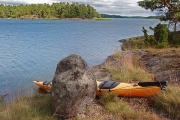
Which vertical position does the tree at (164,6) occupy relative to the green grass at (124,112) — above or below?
above

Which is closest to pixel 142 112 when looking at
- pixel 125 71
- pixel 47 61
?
pixel 125 71

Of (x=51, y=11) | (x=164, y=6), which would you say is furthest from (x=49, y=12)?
(x=164, y=6)

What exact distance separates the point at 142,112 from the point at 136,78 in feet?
11.2

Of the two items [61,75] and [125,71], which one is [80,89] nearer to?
[61,75]

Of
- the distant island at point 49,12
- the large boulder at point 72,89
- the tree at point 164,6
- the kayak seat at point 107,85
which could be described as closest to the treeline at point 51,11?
the distant island at point 49,12

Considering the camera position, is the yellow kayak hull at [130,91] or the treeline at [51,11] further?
the treeline at [51,11]

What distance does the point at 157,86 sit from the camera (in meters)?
7.04

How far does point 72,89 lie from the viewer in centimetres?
627

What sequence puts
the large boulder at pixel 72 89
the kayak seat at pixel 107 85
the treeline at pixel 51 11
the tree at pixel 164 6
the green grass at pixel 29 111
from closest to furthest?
1. the green grass at pixel 29 111
2. the large boulder at pixel 72 89
3. the kayak seat at pixel 107 85
4. the tree at pixel 164 6
5. the treeline at pixel 51 11

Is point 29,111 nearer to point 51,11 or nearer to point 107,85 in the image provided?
point 107,85

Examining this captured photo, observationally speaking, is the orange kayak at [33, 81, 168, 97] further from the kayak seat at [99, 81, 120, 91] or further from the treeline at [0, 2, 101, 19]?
the treeline at [0, 2, 101, 19]

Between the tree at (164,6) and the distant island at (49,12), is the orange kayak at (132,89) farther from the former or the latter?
the distant island at (49,12)

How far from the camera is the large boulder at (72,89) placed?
6.25m

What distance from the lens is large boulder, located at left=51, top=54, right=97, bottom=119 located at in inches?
246
